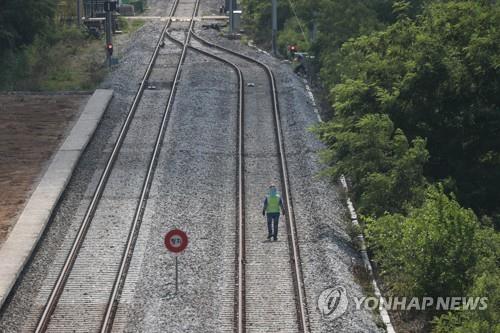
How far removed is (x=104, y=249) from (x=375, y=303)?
6667 mm

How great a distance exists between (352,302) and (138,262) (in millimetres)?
5119

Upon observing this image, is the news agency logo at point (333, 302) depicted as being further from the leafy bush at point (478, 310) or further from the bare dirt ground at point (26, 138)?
the bare dirt ground at point (26, 138)

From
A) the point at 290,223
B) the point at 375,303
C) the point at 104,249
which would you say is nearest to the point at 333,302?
the point at 375,303

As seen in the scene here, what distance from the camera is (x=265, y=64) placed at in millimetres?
45125

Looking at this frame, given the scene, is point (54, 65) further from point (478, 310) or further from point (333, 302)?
point (478, 310)

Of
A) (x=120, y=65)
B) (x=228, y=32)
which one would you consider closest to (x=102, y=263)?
(x=120, y=65)

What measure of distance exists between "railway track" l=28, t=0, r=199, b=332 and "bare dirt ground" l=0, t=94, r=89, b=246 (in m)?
2.06

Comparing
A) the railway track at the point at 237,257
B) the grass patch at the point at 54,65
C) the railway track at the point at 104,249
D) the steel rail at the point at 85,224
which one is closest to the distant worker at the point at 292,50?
the steel rail at the point at 85,224

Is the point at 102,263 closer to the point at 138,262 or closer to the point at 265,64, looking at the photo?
the point at 138,262

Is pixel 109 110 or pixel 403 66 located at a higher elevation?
pixel 403 66

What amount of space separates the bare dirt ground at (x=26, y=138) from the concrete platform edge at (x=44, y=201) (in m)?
0.32

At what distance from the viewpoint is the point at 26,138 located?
33.2 m

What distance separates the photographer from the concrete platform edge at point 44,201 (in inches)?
852

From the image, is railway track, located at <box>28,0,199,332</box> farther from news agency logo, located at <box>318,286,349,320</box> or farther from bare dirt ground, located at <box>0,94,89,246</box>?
news agency logo, located at <box>318,286,349,320</box>
